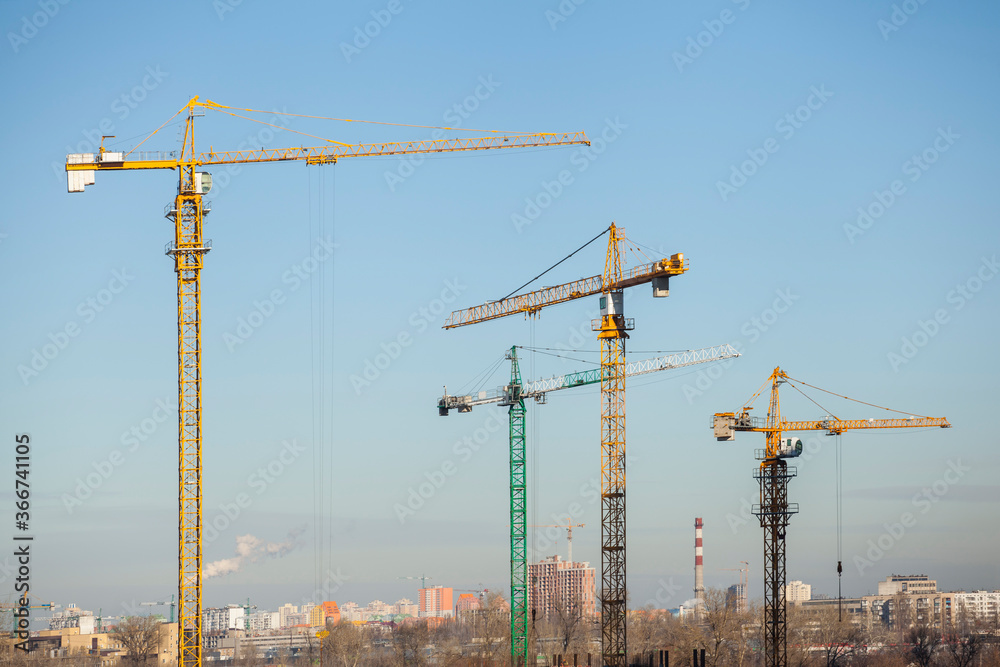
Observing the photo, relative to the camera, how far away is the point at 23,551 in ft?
182

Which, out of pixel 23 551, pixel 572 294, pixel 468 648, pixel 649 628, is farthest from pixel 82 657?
pixel 23 551

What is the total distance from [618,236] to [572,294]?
7.12m

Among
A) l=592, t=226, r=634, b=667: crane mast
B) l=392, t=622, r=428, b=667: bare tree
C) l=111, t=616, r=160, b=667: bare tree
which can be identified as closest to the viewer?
l=592, t=226, r=634, b=667: crane mast

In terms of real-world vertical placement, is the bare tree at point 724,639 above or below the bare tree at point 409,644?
above

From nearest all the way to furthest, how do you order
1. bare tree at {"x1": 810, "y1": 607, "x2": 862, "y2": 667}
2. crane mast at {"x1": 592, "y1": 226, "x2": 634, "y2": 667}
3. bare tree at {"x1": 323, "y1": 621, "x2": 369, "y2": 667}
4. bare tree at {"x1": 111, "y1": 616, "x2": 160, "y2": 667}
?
1. crane mast at {"x1": 592, "y1": 226, "x2": 634, "y2": 667}
2. bare tree at {"x1": 111, "y1": 616, "x2": 160, "y2": 667}
3. bare tree at {"x1": 810, "y1": 607, "x2": 862, "y2": 667}
4. bare tree at {"x1": 323, "y1": 621, "x2": 369, "y2": 667}

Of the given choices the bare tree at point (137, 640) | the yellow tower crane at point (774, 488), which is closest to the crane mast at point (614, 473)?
the yellow tower crane at point (774, 488)

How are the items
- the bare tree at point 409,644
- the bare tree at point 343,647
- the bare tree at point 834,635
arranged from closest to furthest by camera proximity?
the bare tree at point 409,644, the bare tree at point 834,635, the bare tree at point 343,647

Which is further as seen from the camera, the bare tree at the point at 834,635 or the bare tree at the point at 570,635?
the bare tree at the point at 570,635

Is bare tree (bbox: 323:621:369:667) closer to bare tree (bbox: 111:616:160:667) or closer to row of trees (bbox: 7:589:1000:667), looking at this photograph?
row of trees (bbox: 7:589:1000:667)

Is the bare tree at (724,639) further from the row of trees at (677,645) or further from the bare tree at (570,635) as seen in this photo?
the bare tree at (570,635)

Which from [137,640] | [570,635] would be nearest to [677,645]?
[570,635]

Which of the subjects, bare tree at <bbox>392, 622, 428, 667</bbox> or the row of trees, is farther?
bare tree at <bbox>392, 622, 428, 667</bbox>

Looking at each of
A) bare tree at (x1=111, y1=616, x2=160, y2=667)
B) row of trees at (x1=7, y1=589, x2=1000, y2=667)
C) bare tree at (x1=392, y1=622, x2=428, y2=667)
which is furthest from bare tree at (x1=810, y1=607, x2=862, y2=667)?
bare tree at (x1=111, y1=616, x2=160, y2=667)

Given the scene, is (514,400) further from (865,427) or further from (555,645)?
(555,645)
